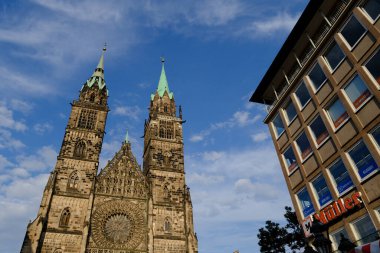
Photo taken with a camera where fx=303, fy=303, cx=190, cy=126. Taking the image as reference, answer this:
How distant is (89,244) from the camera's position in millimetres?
31016

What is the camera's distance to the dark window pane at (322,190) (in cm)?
1558

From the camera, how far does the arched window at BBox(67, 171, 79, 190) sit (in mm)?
34438

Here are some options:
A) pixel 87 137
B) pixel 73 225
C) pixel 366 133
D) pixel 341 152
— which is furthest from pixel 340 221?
pixel 87 137

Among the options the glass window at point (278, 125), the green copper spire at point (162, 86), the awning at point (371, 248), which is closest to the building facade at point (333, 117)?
the glass window at point (278, 125)

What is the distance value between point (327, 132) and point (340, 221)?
4.52m

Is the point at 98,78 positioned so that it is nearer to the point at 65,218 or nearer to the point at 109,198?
the point at 109,198

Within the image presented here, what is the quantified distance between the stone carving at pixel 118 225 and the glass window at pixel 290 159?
2047cm

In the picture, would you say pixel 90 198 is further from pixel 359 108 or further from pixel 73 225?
pixel 359 108

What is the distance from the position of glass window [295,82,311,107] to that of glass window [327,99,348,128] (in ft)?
7.40

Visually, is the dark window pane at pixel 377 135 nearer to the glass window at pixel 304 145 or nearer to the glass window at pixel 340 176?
the glass window at pixel 340 176

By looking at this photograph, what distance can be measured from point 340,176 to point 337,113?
3203 millimetres

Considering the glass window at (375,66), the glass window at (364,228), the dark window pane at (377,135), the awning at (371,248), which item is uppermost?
the glass window at (375,66)

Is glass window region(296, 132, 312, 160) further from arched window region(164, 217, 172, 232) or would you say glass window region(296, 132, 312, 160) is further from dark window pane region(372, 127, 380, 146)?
arched window region(164, 217, 172, 232)

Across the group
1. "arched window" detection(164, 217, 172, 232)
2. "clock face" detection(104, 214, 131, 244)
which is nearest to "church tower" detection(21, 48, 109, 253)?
"clock face" detection(104, 214, 131, 244)
